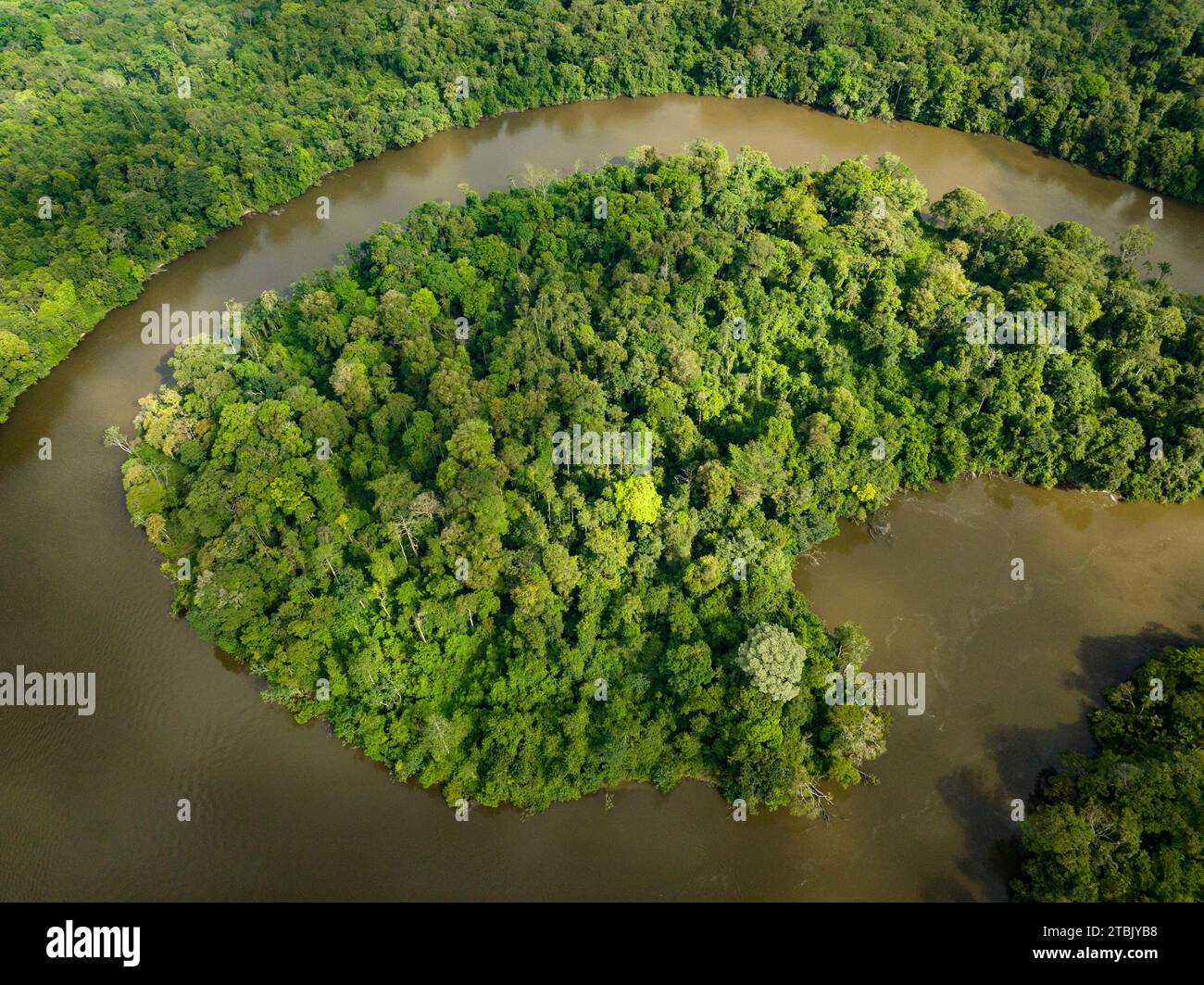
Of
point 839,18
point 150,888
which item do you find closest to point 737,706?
Answer: point 150,888

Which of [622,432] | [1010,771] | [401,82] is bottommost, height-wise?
[1010,771]

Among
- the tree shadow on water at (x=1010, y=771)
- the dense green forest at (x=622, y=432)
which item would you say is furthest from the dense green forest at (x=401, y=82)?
the tree shadow on water at (x=1010, y=771)

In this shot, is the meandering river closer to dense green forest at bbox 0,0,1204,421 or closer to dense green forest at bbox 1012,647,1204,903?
dense green forest at bbox 1012,647,1204,903

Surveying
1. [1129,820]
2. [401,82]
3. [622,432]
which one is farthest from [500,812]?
[401,82]

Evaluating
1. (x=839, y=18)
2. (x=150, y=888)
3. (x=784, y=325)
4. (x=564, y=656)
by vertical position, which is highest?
(x=839, y=18)

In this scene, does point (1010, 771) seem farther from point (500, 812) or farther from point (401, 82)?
point (401, 82)

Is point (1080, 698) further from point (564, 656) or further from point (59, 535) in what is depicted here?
point (59, 535)
